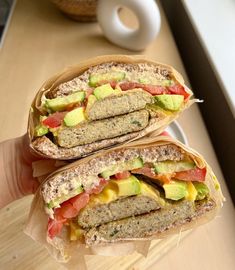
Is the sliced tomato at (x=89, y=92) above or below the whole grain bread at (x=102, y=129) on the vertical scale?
above

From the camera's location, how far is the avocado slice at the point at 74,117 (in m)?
0.67

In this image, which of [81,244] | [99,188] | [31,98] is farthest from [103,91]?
[31,98]

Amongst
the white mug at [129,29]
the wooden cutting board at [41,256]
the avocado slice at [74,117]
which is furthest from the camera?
the white mug at [129,29]

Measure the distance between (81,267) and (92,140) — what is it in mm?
231

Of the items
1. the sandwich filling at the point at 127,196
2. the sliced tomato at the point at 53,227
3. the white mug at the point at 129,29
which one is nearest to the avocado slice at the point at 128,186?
the sandwich filling at the point at 127,196

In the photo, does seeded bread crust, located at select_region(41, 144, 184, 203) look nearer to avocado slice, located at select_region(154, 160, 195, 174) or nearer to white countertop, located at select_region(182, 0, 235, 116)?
avocado slice, located at select_region(154, 160, 195, 174)

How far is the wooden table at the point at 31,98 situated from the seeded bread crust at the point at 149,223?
0.27 ft

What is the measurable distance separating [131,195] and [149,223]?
64 millimetres

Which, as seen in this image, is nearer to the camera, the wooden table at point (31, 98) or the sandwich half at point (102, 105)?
the sandwich half at point (102, 105)

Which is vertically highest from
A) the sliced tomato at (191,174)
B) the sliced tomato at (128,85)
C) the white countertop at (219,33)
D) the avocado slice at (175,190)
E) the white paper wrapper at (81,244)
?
the sliced tomato at (128,85)

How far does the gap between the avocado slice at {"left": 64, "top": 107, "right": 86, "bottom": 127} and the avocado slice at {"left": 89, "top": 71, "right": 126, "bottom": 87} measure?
6 centimetres

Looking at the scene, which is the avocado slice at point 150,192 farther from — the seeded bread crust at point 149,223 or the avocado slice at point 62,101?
the avocado slice at point 62,101

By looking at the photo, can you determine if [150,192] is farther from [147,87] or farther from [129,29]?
[129,29]

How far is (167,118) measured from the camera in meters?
0.71
